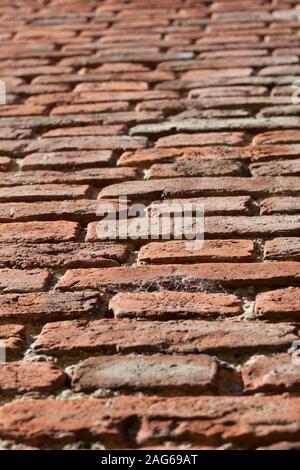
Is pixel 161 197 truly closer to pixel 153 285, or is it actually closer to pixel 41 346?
pixel 153 285

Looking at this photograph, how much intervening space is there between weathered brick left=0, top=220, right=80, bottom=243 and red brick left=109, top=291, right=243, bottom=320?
0.28m

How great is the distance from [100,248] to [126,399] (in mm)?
501

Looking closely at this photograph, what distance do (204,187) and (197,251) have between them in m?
0.29

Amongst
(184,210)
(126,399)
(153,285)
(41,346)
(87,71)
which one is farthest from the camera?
(87,71)

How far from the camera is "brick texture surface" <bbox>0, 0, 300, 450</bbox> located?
1287mm

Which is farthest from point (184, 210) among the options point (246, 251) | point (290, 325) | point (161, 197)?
point (290, 325)

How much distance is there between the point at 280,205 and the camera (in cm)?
185

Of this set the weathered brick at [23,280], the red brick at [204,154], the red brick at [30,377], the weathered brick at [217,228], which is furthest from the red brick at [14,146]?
the red brick at [30,377]

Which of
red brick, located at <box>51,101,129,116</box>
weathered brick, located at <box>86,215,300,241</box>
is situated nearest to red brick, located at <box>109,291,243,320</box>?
weathered brick, located at <box>86,215,300,241</box>

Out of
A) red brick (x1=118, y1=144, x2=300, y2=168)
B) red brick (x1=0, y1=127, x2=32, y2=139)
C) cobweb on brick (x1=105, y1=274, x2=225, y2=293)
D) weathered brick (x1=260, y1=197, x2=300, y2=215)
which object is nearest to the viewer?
cobweb on brick (x1=105, y1=274, x2=225, y2=293)

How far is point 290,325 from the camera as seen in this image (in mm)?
1462

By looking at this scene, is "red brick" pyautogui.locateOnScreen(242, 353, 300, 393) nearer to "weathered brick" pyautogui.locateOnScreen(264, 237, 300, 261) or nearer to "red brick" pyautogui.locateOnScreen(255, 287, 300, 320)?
"red brick" pyautogui.locateOnScreen(255, 287, 300, 320)

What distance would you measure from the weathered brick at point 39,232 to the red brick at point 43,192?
0.38 ft

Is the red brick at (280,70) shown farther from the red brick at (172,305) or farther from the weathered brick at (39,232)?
the red brick at (172,305)
